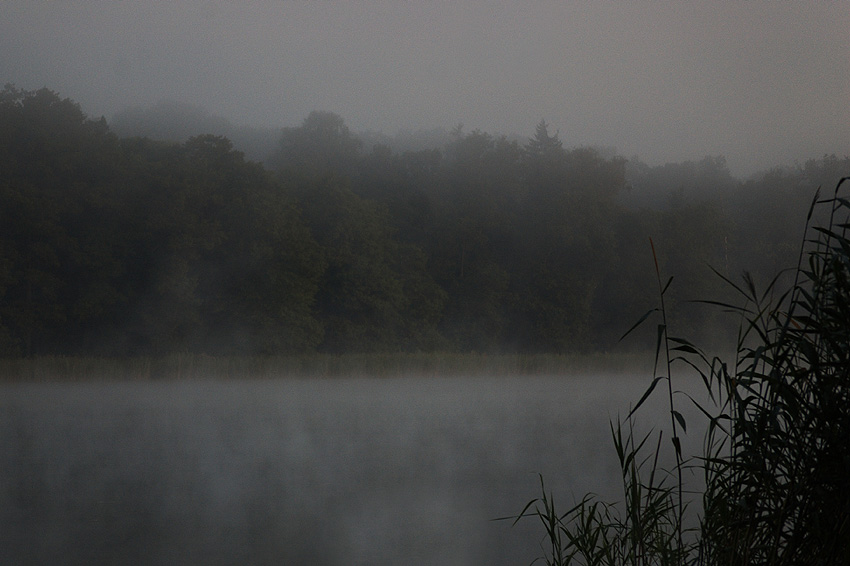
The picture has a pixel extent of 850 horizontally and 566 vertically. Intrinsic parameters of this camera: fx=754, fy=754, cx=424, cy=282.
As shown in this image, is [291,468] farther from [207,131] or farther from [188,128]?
[188,128]

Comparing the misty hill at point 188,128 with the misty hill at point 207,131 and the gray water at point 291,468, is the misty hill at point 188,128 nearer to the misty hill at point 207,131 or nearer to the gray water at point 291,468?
the misty hill at point 207,131

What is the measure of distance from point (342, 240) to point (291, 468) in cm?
700

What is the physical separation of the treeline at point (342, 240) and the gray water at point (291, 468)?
125 centimetres

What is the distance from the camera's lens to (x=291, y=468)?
270 inches

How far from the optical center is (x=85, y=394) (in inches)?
409

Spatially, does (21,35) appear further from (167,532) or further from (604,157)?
(167,532)

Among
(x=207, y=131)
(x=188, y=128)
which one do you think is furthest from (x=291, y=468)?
(x=188, y=128)

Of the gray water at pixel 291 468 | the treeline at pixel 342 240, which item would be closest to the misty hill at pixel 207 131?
the treeline at pixel 342 240

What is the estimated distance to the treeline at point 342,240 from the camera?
1189cm

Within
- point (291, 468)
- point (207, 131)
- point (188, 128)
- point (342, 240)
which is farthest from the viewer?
point (188, 128)

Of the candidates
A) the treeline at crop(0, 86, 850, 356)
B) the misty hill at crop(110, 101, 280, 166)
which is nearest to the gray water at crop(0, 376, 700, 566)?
the treeline at crop(0, 86, 850, 356)

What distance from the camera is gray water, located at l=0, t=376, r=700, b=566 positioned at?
14.6 ft

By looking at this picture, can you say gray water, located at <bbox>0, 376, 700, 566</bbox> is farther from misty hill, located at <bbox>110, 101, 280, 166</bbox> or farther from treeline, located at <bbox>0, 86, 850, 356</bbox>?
misty hill, located at <bbox>110, 101, 280, 166</bbox>

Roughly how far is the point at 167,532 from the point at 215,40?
53.2ft
